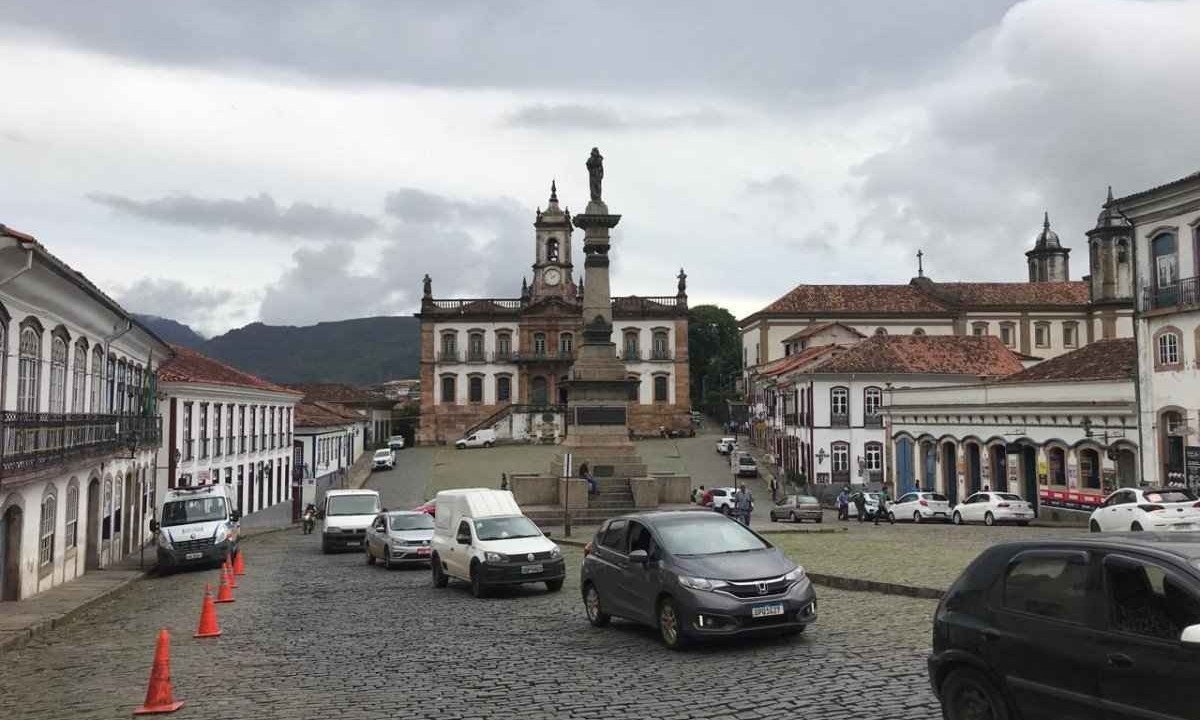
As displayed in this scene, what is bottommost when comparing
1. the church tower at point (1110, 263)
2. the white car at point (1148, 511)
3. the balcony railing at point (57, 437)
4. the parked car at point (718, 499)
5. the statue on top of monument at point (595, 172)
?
the parked car at point (718, 499)

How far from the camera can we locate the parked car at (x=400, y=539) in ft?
70.2

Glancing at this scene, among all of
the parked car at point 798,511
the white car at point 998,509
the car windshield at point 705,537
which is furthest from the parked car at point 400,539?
the white car at point 998,509

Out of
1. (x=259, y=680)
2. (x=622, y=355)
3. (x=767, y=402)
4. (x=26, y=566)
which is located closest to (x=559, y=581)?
(x=259, y=680)

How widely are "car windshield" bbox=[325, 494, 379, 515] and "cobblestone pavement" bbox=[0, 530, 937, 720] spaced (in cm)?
1157

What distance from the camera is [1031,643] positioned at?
20.2 feet

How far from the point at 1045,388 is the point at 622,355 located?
49305 millimetres

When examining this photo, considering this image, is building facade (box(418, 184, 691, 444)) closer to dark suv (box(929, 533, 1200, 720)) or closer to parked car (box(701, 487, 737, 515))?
parked car (box(701, 487, 737, 515))

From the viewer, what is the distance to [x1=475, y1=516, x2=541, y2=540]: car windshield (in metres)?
16.5

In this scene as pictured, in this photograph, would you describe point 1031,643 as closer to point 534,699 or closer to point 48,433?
point 534,699

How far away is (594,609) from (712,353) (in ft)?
331

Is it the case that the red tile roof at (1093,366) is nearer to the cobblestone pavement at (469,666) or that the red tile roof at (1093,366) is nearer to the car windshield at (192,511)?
the cobblestone pavement at (469,666)

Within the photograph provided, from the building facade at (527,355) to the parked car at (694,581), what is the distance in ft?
222

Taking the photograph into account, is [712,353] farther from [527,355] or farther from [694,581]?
[694,581]

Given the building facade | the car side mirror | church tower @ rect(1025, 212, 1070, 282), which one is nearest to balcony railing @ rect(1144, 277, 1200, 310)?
the car side mirror
